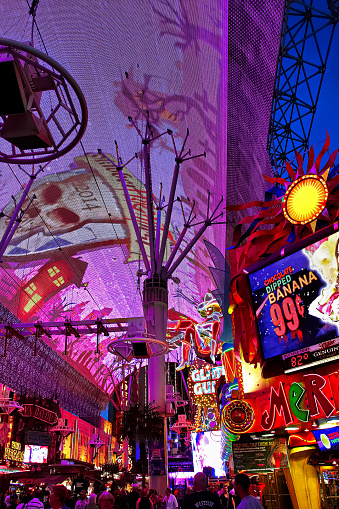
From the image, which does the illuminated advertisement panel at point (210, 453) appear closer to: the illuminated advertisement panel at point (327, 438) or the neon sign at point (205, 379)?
the neon sign at point (205, 379)

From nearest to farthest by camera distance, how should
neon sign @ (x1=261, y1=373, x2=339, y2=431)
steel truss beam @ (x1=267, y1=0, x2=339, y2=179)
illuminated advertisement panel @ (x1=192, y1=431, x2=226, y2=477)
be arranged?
neon sign @ (x1=261, y1=373, x2=339, y2=431), steel truss beam @ (x1=267, y1=0, x2=339, y2=179), illuminated advertisement panel @ (x1=192, y1=431, x2=226, y2=477)

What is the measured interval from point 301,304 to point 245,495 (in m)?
4.98

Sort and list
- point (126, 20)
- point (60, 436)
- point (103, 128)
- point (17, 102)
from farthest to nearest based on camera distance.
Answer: point (60, 436)
point (103, 128)
point (126, 20)
point (17, 102)

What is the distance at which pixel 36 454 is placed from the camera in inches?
1109

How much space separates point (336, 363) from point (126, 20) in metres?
13.1

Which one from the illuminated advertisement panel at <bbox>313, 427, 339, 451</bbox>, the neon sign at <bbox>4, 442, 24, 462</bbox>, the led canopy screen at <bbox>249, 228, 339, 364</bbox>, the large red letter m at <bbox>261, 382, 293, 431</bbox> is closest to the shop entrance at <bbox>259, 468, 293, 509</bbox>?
the large red letter m at <bbox>261, 382, 293, 431</bbox>

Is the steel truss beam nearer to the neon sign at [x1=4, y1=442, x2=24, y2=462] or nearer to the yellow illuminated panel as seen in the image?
the yellow illuminated panel

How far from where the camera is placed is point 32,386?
97.8 feet

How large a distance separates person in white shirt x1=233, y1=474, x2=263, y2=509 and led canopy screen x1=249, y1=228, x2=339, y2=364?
13.0 feet

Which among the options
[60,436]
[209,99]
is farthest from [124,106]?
[60,436]

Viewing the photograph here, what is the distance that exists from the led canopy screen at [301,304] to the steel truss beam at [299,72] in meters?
12.2

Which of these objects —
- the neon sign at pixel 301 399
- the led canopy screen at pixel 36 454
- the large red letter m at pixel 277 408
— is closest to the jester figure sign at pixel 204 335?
the neon sign at pixel 301 399

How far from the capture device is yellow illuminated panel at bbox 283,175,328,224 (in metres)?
9.69

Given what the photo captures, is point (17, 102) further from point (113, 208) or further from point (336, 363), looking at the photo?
point (113, 208)
